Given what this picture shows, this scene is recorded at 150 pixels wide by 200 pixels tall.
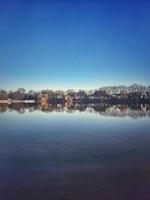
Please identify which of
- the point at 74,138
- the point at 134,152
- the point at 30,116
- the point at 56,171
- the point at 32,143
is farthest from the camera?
the point at 30,116

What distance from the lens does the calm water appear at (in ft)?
9.35

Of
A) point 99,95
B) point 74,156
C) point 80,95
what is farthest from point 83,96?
point 74,156

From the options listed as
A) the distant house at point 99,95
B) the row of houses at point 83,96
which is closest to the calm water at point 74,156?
the row of houses at point 83,96

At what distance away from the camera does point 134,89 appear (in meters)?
4.29

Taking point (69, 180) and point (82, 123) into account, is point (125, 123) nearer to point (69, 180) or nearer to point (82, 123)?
point (82, 123)

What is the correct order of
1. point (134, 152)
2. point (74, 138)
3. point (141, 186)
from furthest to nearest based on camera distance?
point (74, 138) → point (134, 152) → point (141, 186)

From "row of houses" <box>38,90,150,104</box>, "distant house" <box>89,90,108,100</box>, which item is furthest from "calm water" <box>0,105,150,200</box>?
"distant house" <box>89,90,108,100</box>

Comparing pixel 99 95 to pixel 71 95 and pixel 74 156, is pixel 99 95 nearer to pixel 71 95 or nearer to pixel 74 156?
pixel 71 95

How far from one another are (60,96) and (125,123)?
210 cm

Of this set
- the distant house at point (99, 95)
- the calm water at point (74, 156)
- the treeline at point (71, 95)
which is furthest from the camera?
the distant house at point (99, 95)

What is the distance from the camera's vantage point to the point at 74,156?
390cm

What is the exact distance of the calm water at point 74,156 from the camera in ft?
9.35

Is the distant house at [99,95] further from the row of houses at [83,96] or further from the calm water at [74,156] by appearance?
the calm water at [74,156]

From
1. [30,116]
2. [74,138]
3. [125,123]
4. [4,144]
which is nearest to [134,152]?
[74,138]
